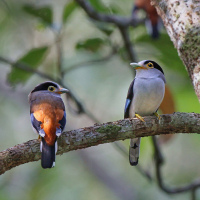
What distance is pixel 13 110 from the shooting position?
991cm

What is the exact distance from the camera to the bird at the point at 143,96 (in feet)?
12.9

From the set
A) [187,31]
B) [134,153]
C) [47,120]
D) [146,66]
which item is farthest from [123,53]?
[47,120]

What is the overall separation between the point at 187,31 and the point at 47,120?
131cm

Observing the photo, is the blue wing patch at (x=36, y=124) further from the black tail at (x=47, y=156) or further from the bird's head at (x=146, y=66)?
the bird's head at (x=146, y=66)

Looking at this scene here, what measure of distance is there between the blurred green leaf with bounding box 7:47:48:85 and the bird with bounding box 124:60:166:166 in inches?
47.3

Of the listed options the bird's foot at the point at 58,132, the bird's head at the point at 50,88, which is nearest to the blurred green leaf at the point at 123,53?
the bird's head at the point at 50,88

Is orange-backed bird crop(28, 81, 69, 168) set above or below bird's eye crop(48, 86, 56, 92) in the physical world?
below

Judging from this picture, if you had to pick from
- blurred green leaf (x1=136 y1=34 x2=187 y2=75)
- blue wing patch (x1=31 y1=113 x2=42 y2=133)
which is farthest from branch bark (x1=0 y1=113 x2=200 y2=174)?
blurred green leaf (x1=136 y1=34 x2=187 y2=75)

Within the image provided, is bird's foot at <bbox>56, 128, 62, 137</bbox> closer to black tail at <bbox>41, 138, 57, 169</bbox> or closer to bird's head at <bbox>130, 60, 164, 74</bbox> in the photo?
black tail at <bbox>41, 138, 57, 169</bbox>

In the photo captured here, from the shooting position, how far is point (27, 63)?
4793 millimetres

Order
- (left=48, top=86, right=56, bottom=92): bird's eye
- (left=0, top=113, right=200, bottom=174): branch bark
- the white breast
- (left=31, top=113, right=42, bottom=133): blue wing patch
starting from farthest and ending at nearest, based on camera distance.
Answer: (left=48, top=86, right=56, bottom=92): bird's eye
the white breast
(left=31, top=113, right=42, bottom=133): blue wing patch
(left=0, top=113, right=200, bottom=174): branch bark

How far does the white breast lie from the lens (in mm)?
3916

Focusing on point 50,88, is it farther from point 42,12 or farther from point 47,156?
point 47,156

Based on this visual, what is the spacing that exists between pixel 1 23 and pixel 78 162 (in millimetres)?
3921
